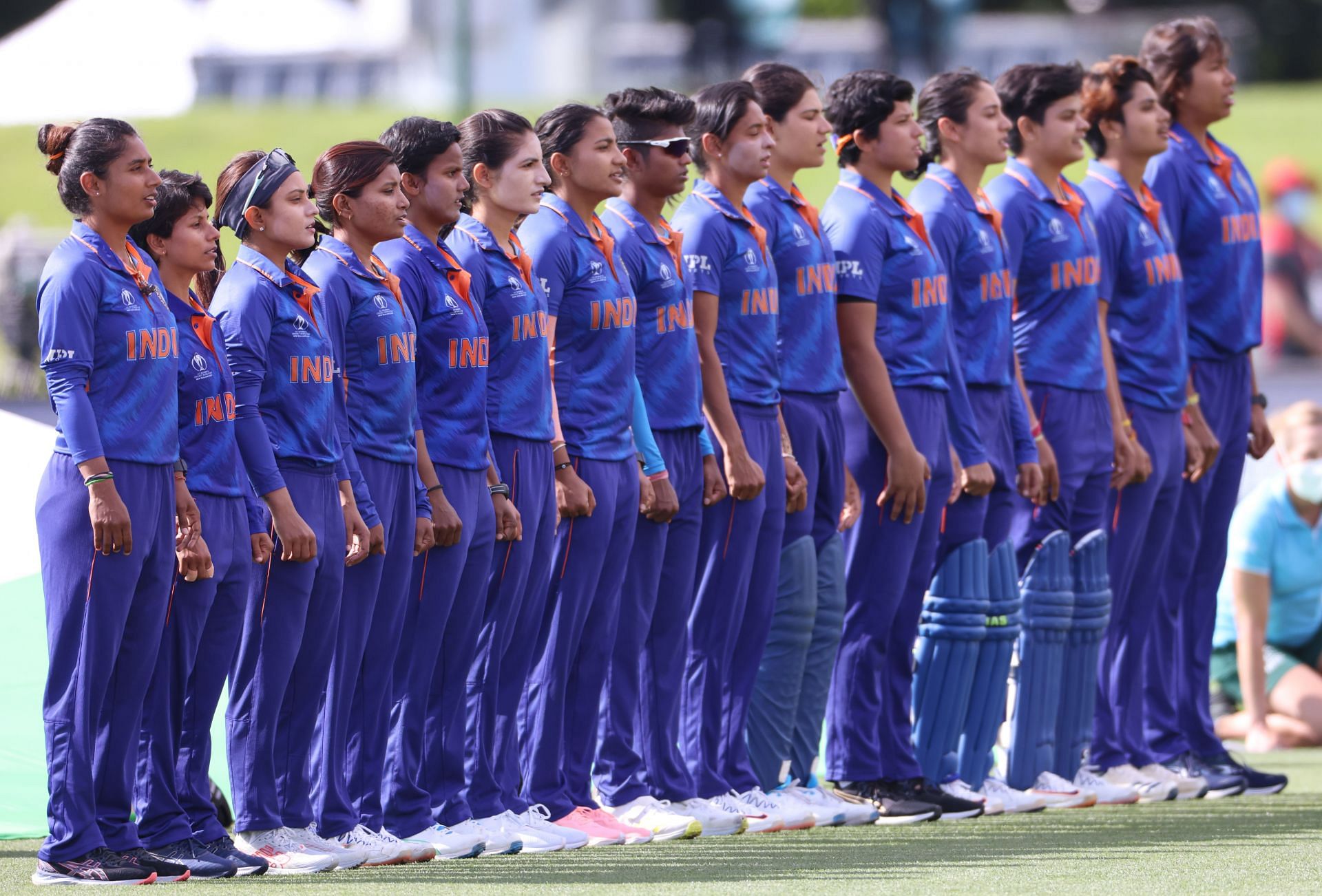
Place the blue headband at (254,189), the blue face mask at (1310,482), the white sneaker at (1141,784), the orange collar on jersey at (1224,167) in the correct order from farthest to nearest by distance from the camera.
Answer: the blue face mask at (1310,482) < the orange collar on jersey at (1224,167) < the white sneaker at (1141,784) < the blue headband at (254,189)

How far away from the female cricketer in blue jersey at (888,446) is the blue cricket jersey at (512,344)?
1217mm

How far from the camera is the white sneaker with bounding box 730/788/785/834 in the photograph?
22.5 feet

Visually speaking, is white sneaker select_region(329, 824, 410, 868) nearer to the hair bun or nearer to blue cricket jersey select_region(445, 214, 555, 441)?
blue cricket jersey select_region(445, 214, 555, 441)

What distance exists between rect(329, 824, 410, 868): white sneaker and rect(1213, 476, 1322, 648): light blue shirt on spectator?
425 cm

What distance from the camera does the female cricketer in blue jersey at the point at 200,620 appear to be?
5.80 meters

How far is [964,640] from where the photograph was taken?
740 centimetres

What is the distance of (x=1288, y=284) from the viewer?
27.1m

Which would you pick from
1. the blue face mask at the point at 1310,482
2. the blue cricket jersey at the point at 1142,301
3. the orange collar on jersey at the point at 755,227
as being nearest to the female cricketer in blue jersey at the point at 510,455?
the orange collar on jersey at the point at 755,227

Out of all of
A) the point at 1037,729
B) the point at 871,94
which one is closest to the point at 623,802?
the point at 1037,729

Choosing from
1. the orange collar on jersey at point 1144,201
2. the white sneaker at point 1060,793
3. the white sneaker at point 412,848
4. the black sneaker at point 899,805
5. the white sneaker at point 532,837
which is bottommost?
the white sneaker at point 1060,793

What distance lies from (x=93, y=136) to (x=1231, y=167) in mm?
4266

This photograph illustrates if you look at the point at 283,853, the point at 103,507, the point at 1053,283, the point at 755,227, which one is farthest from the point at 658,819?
the point at 1053,283

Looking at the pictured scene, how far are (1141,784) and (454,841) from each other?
8.95 ft

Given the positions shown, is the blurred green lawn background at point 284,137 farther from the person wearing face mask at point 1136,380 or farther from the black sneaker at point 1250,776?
the black sneaker at point 1250,776
